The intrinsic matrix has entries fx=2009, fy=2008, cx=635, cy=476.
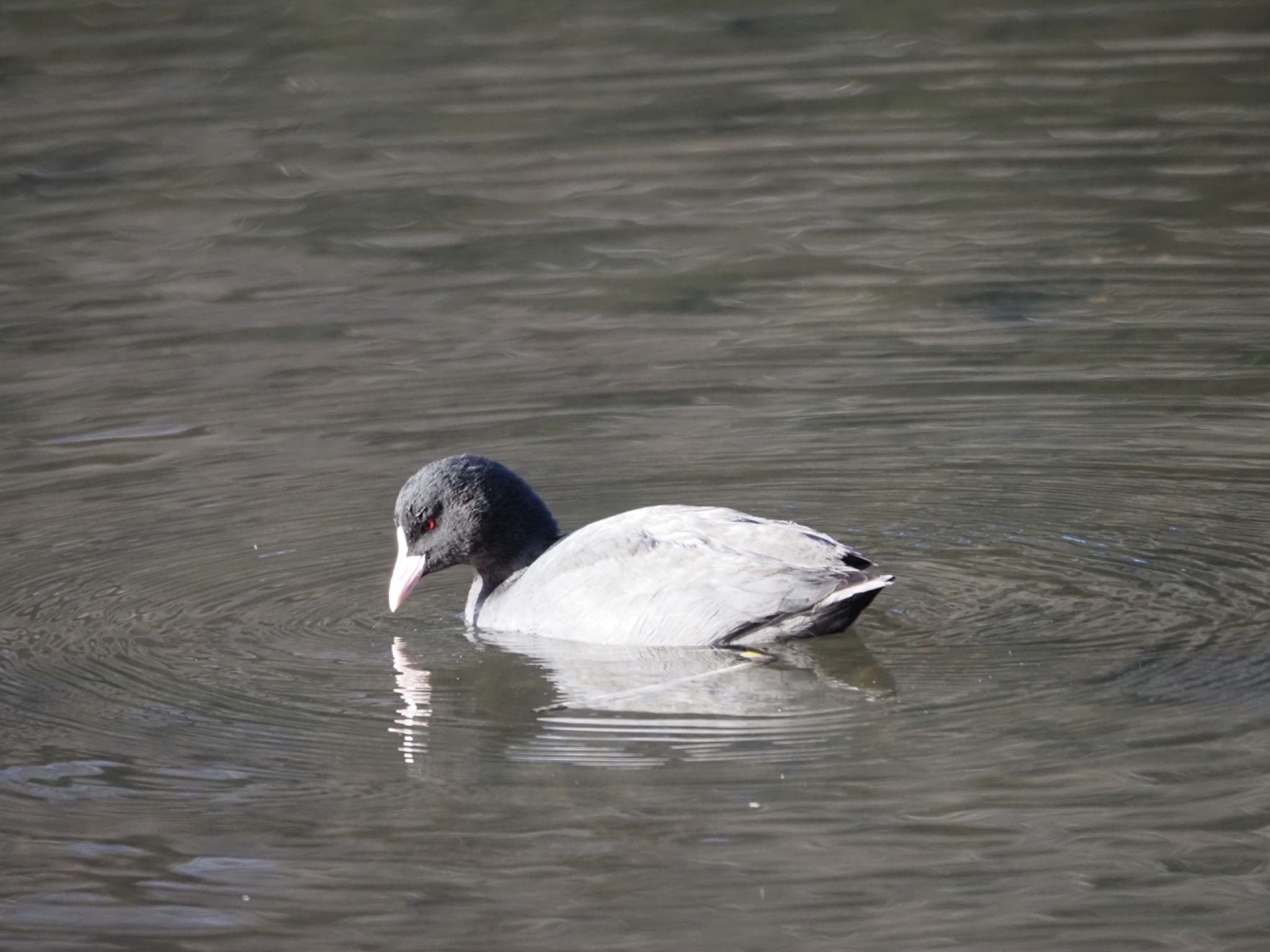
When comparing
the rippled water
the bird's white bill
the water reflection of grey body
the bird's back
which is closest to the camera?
the rippled water

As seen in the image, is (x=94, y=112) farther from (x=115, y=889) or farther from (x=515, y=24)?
(x=115, y=889)

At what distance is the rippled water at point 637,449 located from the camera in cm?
508

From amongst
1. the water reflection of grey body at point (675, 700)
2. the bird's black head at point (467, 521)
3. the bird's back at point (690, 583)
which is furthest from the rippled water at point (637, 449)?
the bird's black head at point (467, 521)

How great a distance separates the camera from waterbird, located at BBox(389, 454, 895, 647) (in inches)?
247

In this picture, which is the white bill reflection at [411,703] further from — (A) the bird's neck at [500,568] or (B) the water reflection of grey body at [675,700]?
(A) the bird's neck at [500,568]

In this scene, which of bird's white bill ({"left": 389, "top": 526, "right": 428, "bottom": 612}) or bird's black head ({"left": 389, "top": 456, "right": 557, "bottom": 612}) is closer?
bird's white bill ({"left": 389, "top": 526, "right": 428, "bottom": 612})

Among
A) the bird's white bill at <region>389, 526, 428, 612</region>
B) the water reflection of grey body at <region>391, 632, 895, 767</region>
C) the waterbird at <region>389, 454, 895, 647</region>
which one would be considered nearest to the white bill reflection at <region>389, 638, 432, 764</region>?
the water reflection of grey body at <region>391, 632, 895, 767</region>

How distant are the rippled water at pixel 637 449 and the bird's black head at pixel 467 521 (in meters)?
0.26

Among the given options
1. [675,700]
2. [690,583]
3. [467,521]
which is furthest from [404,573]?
[675,700]

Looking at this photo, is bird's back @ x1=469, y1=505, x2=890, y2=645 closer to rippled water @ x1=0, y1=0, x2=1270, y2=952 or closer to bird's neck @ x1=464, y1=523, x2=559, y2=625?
rippled water @ x1=0, y1=0, x2=1270, y2=952

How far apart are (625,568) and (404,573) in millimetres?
886

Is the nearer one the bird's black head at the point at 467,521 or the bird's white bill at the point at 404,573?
the bird's white bill at the point at 404,573

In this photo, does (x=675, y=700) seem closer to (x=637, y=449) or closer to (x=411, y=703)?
(x=411, y=703)

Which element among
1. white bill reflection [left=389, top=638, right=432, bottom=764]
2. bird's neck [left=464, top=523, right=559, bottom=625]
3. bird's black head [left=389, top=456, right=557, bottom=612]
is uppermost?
bird's black head [left=389, top=456, right=557, bottom=612]
